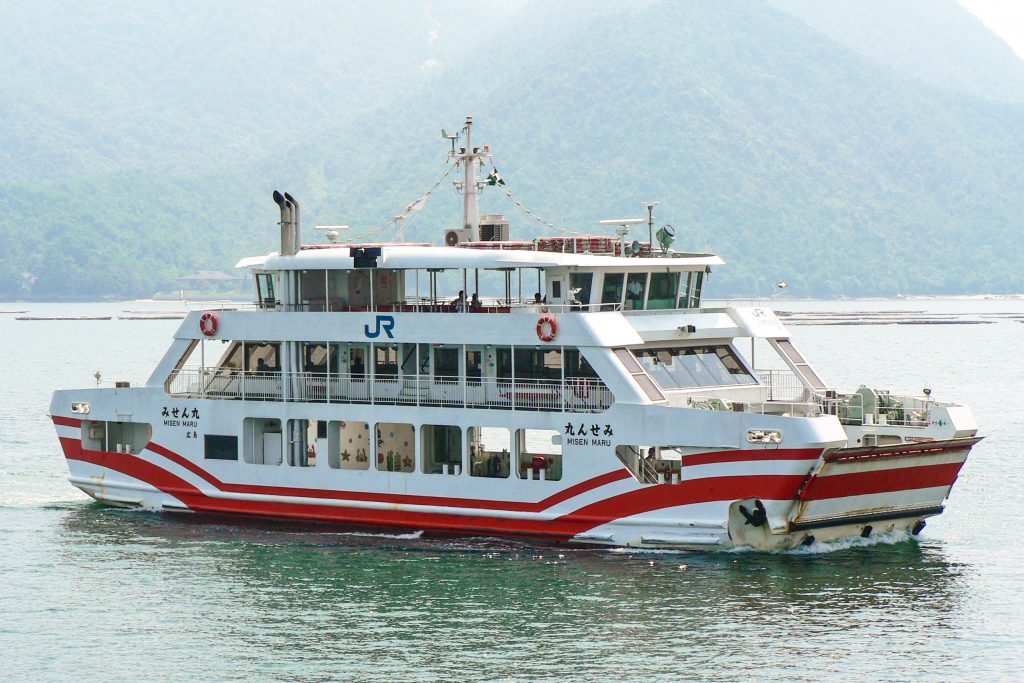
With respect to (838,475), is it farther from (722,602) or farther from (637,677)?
(637,677)

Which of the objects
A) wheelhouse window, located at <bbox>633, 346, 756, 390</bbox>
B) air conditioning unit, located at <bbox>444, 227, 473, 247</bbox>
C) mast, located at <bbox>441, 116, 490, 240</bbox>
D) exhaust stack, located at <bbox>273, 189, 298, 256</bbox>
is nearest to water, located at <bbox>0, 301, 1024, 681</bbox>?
wheelhouse window, located at <bbox>633, 346, 756, 390</bbox>

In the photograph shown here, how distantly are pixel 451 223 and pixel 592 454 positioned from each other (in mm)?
165284

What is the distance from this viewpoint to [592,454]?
29656mm

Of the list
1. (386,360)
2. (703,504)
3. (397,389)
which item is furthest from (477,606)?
(386,360)

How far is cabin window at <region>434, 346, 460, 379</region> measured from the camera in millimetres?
32219

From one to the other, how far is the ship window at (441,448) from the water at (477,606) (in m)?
1.58

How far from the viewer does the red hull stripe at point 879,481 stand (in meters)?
28.2

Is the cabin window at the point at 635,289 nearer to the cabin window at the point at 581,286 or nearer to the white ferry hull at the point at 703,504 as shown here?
the cabin window at the point at 581,286

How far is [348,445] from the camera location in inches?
1314

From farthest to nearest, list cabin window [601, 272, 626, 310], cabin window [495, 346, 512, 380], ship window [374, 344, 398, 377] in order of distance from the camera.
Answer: ship window [374, 344, 398, 377] → cabin window [495, 346, 512, 380] → cabin window [601, 272, 626, 310]

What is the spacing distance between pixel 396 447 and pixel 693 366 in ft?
21.0

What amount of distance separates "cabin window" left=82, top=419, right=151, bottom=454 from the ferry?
48 millimetres

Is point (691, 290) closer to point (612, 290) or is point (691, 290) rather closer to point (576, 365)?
point (612, 290)

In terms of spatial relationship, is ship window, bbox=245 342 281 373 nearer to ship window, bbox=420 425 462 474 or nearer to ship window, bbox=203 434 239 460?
ship window, bbox=203 434 239 460
